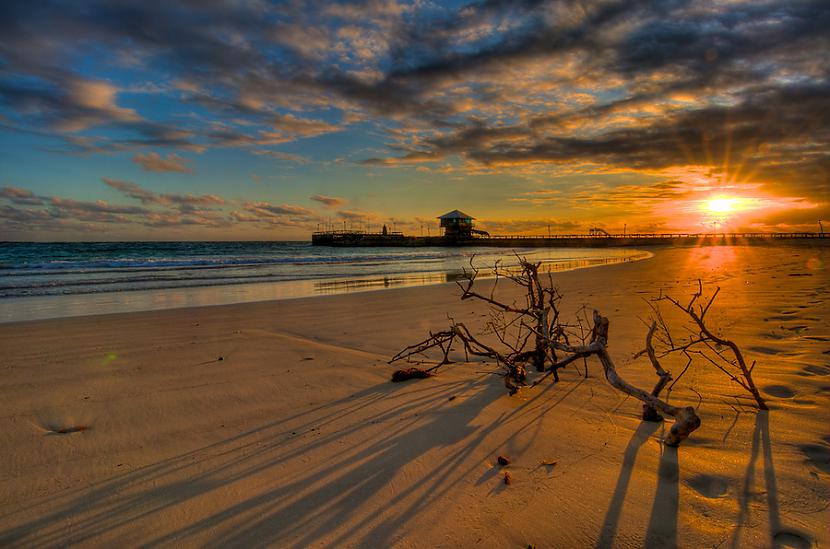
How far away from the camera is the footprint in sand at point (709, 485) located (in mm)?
2238

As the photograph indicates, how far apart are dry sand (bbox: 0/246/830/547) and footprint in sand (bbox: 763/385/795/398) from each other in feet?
0.07

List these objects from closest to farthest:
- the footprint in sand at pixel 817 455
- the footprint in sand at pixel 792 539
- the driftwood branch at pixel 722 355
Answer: the footprint in sand at pixel 792 539 < the footprint in sand at pixel 817 455 < the driftwood branch at pixel 722 355

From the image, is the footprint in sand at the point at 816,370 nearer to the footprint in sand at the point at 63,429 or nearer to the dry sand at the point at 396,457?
the dry sand at the point at 396,457

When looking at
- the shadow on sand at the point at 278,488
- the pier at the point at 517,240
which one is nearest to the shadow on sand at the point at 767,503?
the shadow on sand at the point at 278,488

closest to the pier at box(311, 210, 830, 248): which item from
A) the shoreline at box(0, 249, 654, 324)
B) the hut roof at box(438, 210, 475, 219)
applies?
the hut roof at box(438, 210, 475, 219)

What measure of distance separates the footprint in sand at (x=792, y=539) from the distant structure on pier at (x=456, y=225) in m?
88.2

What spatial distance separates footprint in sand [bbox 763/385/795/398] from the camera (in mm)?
3367

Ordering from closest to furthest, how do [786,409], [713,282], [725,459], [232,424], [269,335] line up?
1. [725,459]
2. [786,409]
3. [232,424]
4. [269,335]
5. [713,282]

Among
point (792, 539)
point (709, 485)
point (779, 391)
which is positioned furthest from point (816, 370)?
point (792, 539)

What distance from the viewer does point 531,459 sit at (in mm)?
2691

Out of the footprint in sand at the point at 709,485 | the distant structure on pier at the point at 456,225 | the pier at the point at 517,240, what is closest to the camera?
the footprint in sand at the point at 709,485

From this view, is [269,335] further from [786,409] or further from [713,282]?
A: [713,282]

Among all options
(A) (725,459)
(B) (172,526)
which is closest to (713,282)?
(A) (725,459)

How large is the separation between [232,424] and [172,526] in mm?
1245
